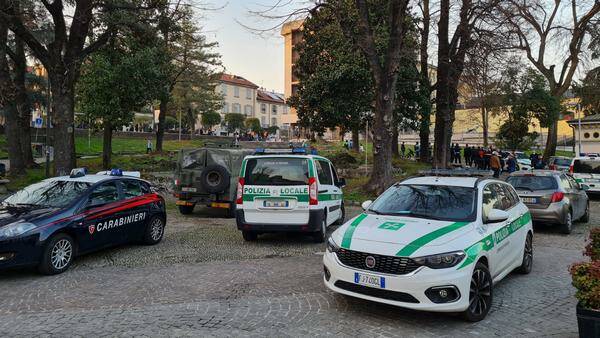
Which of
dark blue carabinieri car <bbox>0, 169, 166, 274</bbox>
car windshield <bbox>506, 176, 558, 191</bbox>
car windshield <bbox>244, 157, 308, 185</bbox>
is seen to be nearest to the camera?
dark blue carabinieri car <bbox>0, 169, 166, 274</bbox>

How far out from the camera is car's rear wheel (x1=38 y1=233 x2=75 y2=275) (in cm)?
669

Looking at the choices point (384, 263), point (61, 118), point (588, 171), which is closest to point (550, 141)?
point (588, 171)

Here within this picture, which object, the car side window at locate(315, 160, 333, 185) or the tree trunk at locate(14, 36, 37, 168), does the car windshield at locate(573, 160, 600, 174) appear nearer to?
the car side window at locate(315, 160, 333, 185)

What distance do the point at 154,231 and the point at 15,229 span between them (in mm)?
2916

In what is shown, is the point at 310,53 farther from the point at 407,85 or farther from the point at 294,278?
the point at 294,278

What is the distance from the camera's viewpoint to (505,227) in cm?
607

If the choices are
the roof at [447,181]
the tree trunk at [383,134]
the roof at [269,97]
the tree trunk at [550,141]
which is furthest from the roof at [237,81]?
the roof at [447,181]

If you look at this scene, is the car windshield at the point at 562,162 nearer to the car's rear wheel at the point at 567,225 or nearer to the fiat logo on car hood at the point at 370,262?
the car's rear wheel at the point at 567,225

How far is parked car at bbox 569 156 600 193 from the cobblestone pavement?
32.9 ft

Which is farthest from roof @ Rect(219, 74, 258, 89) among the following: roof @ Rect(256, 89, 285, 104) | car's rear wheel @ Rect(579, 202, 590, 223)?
car's rear wheel @ Rect(579, 202, 590, 223)

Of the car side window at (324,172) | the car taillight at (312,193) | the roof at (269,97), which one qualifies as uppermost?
the roof at (269,97)

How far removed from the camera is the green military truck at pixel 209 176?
1194 centimetres

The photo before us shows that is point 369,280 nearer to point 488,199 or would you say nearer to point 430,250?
point 430,250

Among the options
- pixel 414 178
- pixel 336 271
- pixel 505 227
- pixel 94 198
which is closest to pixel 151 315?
pixel 336 271
